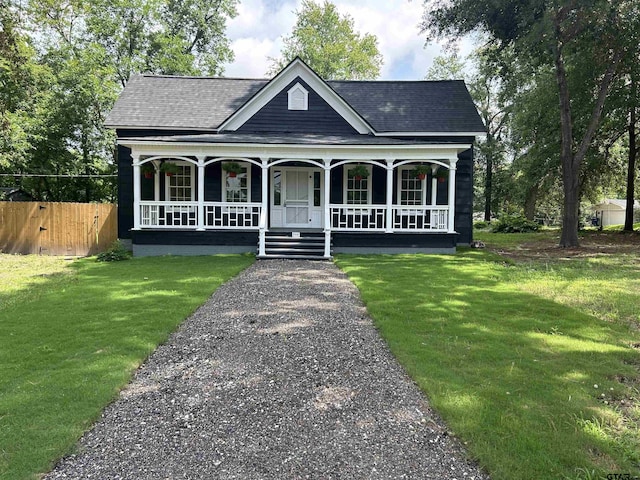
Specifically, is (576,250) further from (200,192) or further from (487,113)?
(487,113)

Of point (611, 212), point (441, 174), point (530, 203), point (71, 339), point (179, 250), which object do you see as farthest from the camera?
point (611, 212)

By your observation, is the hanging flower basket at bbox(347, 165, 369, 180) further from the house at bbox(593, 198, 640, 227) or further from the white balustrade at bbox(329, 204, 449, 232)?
the house at bbox(593, 198, 640, 227)

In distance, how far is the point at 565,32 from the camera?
14.3 metres

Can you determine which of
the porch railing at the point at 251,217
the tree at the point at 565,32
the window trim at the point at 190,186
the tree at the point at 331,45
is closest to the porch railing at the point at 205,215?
the porch railing at the point at 251,217

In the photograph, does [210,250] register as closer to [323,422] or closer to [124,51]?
[323,422]

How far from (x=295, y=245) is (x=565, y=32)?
453 inches

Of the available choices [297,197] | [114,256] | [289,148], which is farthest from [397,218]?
[114,256]

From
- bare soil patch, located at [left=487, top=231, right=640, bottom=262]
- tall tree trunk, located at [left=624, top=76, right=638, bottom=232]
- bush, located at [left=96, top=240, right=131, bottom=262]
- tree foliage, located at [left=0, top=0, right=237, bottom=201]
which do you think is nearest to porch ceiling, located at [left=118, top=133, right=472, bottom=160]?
bush, located at [left=96, top=240, right=131, bottom=262]

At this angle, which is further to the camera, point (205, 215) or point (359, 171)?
point (205, 215)

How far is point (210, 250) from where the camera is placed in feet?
44.8

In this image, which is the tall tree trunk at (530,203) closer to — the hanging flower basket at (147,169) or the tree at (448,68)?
the tree at (448,68)

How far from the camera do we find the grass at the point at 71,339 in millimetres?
3164

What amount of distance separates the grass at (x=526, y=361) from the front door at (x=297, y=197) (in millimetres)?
6648

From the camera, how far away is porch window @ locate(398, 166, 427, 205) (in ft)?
52.3
